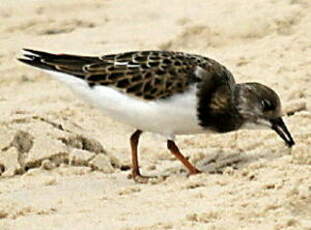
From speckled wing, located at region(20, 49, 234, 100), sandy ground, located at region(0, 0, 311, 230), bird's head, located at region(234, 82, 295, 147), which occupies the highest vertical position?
speckled wing, located at region(20, 49, 234, 100)

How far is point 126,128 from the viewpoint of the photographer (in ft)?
23.9

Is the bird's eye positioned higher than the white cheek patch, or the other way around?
the bird's eye

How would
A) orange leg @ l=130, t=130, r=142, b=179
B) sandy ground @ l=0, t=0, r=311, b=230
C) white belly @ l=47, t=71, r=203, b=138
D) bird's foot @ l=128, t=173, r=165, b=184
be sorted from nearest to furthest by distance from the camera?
1. sandy ground @ l=0, t=0, r=311, b=230
2. white belly @ l=47, t=71, r=203, b=138
3. bird's foot @ l=128, t=173, r=165, b=184
4. orange leg @ l=130, t=130, r=142, b=179

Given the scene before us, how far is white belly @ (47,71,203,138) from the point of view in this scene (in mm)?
5742

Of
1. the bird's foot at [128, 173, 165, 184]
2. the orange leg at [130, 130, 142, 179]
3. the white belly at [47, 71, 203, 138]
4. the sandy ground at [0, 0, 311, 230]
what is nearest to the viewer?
the sandy ground at [0, 0, 311, 230]

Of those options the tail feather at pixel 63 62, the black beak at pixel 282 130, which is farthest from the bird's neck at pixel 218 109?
the tail feather at pixel 63 62

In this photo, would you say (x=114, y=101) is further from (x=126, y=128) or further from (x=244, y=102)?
(x=126, y=128)

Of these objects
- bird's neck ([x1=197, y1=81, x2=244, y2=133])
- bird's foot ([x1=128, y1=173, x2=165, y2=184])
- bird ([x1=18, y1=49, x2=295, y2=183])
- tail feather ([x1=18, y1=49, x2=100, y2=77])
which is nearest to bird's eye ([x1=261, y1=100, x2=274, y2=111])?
bird ([x1=18, y1=49, x2=295, y2=183])

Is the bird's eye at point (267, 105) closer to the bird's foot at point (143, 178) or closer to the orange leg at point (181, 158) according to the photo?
the orange leg at point (181, 158)

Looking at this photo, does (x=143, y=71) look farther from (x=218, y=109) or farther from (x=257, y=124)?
(x=257, y=124)

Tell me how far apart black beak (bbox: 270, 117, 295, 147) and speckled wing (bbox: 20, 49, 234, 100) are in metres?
0.51

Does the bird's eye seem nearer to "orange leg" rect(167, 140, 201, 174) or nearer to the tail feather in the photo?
"orange leg" rect(167, 140, 201, 174)

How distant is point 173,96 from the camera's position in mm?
5770

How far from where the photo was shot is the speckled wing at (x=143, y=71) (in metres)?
5.82
